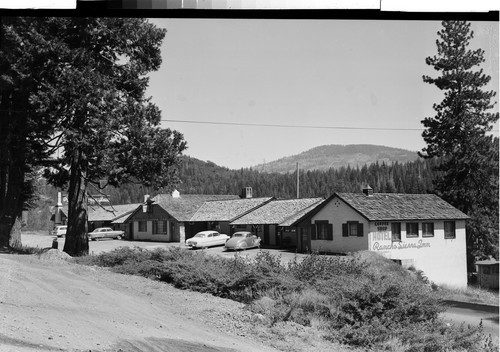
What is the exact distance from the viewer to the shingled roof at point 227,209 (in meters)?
5.56

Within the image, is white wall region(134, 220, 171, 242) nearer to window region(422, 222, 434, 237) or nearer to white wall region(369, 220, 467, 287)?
white wall region(369, 220, 467, 287)

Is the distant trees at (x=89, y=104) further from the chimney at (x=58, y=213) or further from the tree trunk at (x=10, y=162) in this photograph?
the chimney at (x=58, y=213)

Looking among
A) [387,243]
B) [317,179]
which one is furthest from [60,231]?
[387,243]

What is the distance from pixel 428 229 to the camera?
5.05 meters

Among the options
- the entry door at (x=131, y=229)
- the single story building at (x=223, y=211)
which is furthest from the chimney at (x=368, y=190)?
the entry door at (x=131, y=229)

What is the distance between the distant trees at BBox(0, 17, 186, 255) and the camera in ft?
16.3

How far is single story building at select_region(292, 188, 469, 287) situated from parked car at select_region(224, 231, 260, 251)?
0.60 metres

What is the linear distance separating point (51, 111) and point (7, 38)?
3.03 ft

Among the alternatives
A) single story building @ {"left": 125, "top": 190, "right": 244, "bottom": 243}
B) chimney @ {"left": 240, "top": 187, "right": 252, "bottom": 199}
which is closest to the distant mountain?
chimney @ {"left": 240, "top": 187, "right": 252, "bottom": 199}

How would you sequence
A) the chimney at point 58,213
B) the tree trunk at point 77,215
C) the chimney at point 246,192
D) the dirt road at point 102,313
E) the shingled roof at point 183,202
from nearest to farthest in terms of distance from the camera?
1. the dirt road at point 102,313
2. the chimney at point 246,192
3. the shingled roof at point 183,202
4. the tree trunk at point 77,215
5. the chimney at point 58,213

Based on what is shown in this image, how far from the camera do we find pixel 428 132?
461 cm

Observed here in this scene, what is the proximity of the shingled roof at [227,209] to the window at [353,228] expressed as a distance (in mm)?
949

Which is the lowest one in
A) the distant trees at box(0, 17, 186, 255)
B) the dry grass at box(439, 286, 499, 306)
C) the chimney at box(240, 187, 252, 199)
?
the dry grass at box(439, 286, 499, 306)

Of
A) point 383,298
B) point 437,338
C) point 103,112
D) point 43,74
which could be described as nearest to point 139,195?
point 103,112
